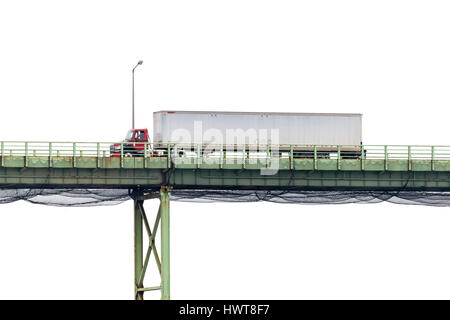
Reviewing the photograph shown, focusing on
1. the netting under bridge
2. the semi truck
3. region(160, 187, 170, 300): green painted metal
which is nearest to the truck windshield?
the semi truck

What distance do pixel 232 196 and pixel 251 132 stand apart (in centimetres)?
632

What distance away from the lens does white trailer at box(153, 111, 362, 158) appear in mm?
62406

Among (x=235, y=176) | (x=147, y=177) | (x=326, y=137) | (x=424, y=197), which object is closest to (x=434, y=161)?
(x=424, y=197)

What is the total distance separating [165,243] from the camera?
5728 centimetres

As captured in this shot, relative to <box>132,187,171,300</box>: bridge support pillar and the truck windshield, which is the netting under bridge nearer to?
<box>132,187,171,300</box>: bridge support pillar

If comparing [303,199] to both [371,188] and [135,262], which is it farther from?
[135,262]

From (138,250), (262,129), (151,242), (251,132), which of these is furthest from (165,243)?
(262,129)

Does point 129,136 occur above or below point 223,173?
above

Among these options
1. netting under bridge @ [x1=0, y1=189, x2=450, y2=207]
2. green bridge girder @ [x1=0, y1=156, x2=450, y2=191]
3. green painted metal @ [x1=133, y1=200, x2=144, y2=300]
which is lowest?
green painted metal @ [x1=133, y1=200, x2=144, y2=300]

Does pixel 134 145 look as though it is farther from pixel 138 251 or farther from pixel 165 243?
pixel 165 243

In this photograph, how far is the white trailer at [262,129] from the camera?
205 ft

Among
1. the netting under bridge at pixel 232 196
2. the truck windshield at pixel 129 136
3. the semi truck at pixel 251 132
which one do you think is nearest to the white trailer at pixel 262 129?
A: the semi truck at pixel 251 132

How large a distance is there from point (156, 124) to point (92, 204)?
8.11 m

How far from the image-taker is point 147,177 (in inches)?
2276
